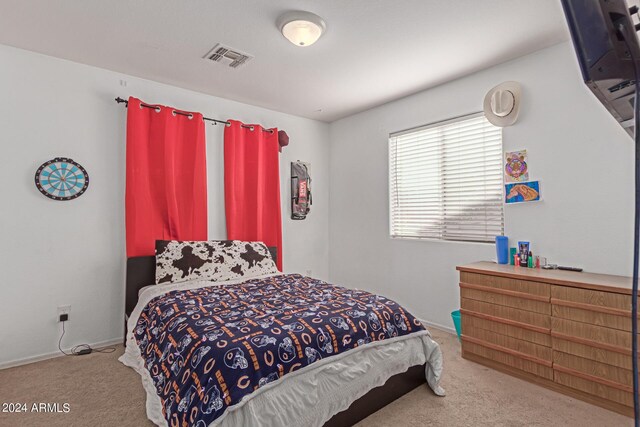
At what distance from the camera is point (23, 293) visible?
2613 millimetres

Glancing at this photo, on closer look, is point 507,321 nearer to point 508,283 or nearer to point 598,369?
point 508,283

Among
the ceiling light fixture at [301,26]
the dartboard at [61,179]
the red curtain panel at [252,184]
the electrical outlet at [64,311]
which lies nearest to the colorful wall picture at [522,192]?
the ceiling light fixture at [301,26]

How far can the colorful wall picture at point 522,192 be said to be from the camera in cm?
268

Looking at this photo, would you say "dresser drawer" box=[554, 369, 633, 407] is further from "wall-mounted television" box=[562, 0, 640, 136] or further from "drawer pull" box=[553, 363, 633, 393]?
"wall-mounted television" box=[562, 0, 640, 136]

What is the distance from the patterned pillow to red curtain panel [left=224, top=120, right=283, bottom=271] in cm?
42

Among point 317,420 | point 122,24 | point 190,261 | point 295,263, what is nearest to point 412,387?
point 317,420

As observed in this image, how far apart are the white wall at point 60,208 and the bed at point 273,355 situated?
63cm

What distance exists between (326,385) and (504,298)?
1.57 metres

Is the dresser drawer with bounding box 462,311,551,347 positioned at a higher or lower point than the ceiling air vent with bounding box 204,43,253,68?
lower

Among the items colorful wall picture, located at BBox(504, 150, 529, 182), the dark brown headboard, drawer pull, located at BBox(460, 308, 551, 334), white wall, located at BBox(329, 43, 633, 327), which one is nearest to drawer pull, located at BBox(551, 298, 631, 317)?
drawer pull, located at BBox(460, 308, 551, 334)

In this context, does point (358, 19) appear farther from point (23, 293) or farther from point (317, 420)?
point (23, 293)

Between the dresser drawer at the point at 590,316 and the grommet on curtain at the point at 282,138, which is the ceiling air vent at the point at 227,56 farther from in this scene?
the dresser drawer at the point at 590,316

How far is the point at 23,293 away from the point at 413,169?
381 cm

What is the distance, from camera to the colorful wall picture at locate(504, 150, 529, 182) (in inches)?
108
